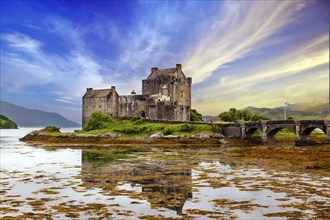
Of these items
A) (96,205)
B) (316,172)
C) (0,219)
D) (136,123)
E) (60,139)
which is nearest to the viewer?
(0,219)

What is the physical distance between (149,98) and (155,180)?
64087 millimetres

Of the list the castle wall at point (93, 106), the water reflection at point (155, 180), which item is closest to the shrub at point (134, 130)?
the castle wall at point (93, 106)

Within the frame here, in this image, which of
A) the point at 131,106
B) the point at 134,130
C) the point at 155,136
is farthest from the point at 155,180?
the point at 131,106

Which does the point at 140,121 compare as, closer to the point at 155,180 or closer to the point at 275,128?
the point at 275,128

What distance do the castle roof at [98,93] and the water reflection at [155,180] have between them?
6266 centimetres

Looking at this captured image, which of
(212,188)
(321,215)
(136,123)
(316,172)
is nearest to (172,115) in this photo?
(136,123)

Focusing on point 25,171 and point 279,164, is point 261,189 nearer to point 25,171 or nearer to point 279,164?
point 279,164

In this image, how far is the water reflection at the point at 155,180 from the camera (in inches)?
645

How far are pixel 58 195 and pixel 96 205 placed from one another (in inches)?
131

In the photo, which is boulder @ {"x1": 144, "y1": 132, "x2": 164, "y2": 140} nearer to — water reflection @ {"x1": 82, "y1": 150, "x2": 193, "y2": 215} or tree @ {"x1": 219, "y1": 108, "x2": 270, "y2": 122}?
tree @ {"x1": 219, "y1": 108, "x2": 270, "y2": 122}

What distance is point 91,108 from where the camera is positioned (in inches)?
3634

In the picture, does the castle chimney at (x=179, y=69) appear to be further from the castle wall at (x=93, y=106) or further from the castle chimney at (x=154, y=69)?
the castle wall at (x=93, y=106)

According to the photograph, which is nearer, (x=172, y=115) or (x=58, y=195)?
(x=58, y=195)

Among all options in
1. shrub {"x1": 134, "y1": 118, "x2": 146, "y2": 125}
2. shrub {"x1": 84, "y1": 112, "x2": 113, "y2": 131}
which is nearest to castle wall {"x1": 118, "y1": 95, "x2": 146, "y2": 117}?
shrub {"x1": 134, "y1": 118, "x2": 146, "y2": 125}
